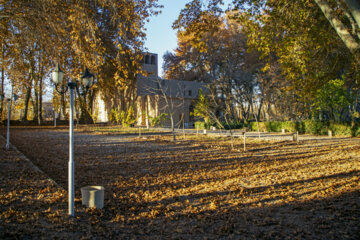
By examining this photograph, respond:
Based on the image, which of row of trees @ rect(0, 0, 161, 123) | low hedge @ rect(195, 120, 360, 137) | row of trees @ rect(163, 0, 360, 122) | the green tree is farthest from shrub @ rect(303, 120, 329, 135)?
row of trees @ rect(0, 0, 161, 123)

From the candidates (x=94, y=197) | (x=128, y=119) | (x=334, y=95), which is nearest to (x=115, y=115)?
(x=128, y=119)

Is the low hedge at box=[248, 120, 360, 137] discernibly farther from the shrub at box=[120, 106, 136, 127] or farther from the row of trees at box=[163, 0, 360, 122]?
the shrub at box=[120, 106, 136, 127]

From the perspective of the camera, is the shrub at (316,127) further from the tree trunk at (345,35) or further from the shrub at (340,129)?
the tree trunk at (345,35)

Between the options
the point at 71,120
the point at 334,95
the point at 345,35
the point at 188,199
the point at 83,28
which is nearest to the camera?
the point at 71,120

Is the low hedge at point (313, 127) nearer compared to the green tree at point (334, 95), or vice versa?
the green tree at point (334, 95)

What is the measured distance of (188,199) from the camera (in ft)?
18.9

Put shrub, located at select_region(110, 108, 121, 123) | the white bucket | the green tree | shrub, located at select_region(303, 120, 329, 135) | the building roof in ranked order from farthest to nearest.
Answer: the building roof
shrub, located at select_region(110, 108, 121, 123)
shrub, located at select_region(303, 120, 329, 135)
the green tree
the white bucket

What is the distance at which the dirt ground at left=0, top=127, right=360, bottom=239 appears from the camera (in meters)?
4.06

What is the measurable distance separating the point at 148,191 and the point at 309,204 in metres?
3.33

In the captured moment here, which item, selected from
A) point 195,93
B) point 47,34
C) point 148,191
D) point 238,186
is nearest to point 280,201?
point 238,186

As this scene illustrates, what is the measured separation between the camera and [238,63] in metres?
33.3

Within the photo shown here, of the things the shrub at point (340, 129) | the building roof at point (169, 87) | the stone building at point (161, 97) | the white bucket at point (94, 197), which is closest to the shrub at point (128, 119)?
the stone building at point (161, 97)

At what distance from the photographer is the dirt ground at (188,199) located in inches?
160

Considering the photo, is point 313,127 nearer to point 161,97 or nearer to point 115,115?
point 115,115
